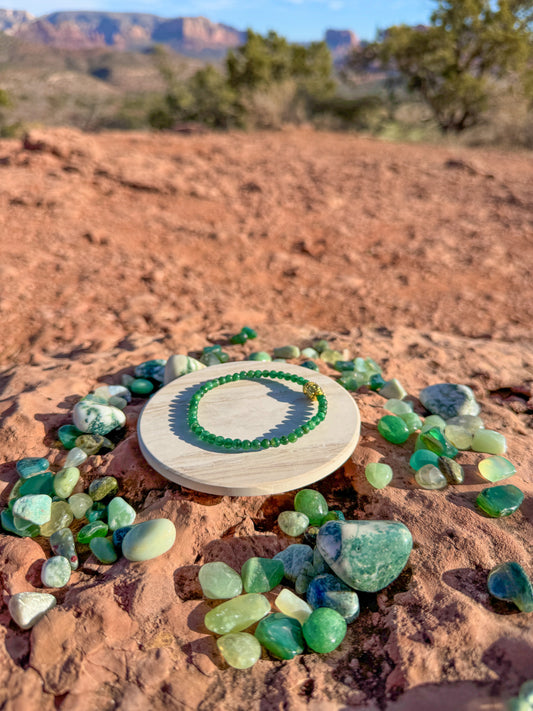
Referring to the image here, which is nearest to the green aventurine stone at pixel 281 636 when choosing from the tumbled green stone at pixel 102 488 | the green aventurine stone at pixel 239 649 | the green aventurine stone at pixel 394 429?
the green aventurine stone at pixel 239 649

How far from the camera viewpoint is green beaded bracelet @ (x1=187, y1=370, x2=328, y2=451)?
1.83 metres

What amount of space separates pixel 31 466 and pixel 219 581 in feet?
3.06

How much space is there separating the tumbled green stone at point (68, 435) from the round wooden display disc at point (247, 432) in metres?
0.33

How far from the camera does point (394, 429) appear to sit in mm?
2053

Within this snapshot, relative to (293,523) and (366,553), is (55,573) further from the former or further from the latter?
(366,553)

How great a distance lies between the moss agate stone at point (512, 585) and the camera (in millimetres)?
1391

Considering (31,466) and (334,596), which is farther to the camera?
(31,466)

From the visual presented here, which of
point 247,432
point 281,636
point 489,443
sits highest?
point 247,432

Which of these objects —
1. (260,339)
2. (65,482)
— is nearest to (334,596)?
(65,482)

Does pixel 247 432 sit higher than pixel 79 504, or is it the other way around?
pixel 247 432

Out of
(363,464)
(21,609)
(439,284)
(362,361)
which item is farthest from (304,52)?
(21,609)

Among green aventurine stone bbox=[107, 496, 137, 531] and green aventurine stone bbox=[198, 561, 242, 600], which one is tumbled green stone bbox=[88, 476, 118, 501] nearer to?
green aventurine stone bbox=[107, 496, 137, 531]

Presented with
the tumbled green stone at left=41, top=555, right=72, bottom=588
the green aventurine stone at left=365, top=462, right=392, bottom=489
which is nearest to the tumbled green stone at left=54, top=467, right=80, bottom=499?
the tumbled green stone at left=41, top=555, right=72, bottom=588

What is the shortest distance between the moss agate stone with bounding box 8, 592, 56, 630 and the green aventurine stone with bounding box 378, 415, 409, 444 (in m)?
1.41
